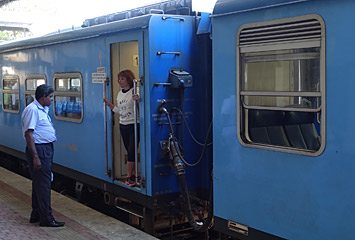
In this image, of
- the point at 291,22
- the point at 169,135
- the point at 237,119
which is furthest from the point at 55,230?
the point at 291,22

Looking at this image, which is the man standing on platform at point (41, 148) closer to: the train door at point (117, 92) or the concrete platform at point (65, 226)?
the concrete platform at point (65, 226)

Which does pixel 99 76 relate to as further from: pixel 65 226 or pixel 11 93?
pixel 11 93

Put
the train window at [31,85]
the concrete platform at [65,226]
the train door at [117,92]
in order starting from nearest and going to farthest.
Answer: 1. the concrete platform at [65,226]
2. the train door at [117,92]
3. the train window at [31,85]

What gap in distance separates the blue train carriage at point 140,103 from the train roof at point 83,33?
0.05 feet

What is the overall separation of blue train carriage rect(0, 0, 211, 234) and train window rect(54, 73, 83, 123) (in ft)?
0.05

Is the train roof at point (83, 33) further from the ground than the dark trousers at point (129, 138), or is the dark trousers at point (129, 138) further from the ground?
the train roof at point (83, 33)

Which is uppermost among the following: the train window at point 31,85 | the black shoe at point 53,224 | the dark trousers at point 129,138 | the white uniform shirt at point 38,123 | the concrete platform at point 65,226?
the train window at point 31,85

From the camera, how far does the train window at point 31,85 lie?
9.41 metres

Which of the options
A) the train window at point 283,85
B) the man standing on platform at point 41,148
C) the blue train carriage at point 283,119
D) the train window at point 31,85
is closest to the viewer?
the blue train carriage at point 283,119

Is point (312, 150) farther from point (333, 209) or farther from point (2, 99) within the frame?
point (2, 99)

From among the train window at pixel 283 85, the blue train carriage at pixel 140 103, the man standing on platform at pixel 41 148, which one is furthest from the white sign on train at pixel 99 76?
the train window at pixel 283 85

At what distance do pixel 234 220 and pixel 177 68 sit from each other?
2.20m

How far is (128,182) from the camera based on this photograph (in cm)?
668

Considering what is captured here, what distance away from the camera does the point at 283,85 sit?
4.32 metres
